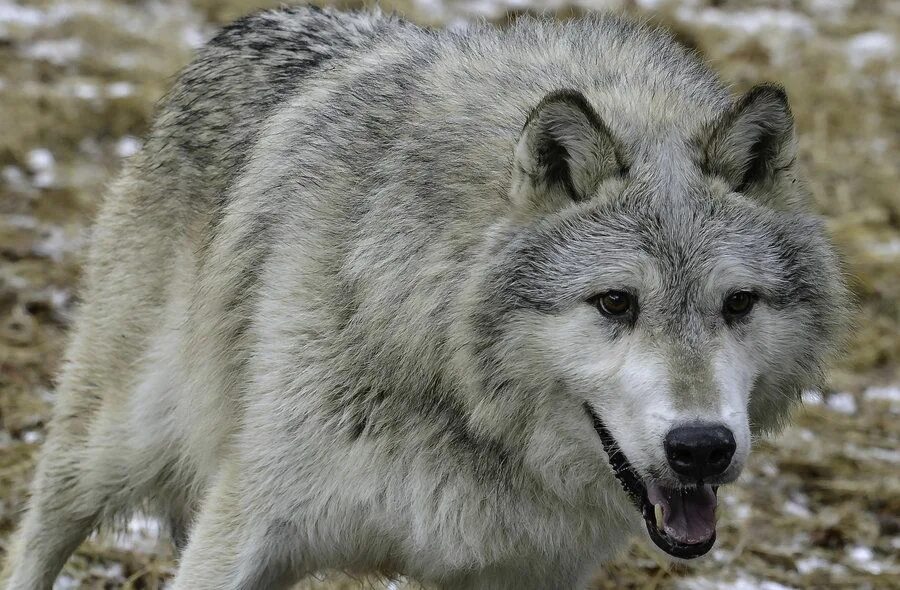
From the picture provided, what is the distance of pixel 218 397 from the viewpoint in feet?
14.1

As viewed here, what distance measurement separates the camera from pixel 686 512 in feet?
11.5

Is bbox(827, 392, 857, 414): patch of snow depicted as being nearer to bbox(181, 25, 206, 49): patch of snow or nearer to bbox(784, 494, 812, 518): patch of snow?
bbox(784, 494, 812, 518): patch of snow

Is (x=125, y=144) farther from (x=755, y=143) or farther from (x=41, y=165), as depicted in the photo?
(x=755, y=143)

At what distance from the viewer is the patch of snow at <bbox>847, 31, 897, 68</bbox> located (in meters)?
12.1

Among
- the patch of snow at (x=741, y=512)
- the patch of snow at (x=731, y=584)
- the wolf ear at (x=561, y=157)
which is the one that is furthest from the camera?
the patch of snow at (x=741, y=512)

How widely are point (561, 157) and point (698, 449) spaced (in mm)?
884

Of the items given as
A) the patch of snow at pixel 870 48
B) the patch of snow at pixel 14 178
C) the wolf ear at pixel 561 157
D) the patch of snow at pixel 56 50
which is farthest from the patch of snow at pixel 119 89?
the wolf ear at pixel 561 157

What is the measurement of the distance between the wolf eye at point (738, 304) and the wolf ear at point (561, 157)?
0.46 m

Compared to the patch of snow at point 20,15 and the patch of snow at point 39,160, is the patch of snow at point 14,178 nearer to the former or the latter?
the patch of snow at point 39,160

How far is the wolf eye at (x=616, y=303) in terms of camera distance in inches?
133

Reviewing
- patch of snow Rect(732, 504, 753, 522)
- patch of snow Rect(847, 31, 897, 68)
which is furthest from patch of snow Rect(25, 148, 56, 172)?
patch of snow Rect(847, 31, 897, 68)

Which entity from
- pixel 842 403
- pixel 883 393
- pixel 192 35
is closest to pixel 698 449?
pixel 842 403

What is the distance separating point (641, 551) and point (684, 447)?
2.79 meters

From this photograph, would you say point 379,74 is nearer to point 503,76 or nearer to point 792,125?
point 503,76
